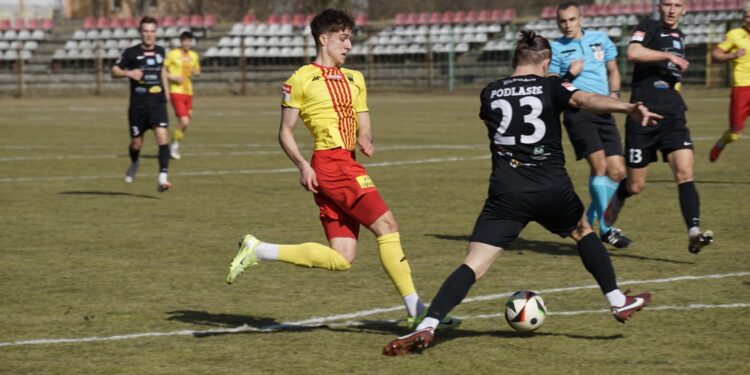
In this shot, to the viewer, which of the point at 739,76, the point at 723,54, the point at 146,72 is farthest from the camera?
the point at 146,72

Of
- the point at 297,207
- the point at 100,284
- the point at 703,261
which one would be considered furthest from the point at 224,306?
the point at 297,207

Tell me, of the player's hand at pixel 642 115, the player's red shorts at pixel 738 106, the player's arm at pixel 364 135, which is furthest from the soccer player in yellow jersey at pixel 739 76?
the player's hand at pixel 642 115

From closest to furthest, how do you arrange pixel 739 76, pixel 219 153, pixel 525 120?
pixel 525 120 → pixel 739 76 → pixel 219 153

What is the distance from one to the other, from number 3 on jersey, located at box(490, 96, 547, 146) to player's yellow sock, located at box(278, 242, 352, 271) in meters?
1.27

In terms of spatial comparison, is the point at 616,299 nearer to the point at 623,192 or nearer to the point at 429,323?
the point at 429,323

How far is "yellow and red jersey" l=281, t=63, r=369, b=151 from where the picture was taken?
7.46 m

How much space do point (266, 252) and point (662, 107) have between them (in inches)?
175

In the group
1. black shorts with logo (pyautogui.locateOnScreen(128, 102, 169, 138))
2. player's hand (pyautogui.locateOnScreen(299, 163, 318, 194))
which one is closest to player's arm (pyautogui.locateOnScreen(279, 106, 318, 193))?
player's hand (pyautogui.locateOnScreen(299, 163, 318, 194))

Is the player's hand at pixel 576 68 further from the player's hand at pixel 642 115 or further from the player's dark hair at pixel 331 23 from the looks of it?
the player's hand at pixel 642 115

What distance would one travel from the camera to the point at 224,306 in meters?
8.43

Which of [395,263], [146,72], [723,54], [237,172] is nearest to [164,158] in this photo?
[146,72]

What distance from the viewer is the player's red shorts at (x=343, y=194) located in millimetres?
7262

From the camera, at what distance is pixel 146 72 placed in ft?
55.8

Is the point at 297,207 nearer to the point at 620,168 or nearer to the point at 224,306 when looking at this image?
the point at 620,168
